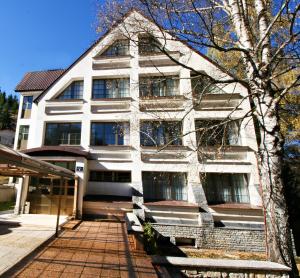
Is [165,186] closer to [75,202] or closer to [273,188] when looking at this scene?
[75,202]

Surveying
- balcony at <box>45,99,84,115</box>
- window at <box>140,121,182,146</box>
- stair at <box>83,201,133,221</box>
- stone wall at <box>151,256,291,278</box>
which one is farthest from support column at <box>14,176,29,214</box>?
stone wall at <box>151,256,291,278</box>

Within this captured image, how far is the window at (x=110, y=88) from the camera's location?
1498cm

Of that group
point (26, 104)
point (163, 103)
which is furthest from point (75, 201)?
point (26, 104)

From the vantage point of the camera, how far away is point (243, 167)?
12.6m

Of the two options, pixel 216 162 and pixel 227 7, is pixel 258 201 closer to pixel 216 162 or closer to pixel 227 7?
pixel 216 162

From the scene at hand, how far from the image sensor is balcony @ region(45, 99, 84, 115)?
14.6 meters

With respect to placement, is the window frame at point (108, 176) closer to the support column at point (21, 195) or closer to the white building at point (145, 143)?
the white building at point (145, 143)

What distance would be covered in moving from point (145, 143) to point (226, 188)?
5871 mm

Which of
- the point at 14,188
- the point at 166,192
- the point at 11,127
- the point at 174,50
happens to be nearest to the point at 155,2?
the point at 174,50

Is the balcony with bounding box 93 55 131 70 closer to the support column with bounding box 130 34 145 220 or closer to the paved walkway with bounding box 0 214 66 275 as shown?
the support column with bounding box 130 34 145 220

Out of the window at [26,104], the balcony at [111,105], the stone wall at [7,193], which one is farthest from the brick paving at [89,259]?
the stone wall at [7,193]

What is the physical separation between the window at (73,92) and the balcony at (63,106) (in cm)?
61

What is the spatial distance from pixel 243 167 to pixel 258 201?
208 cm

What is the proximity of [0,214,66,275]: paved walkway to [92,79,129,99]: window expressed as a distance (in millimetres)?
8651
